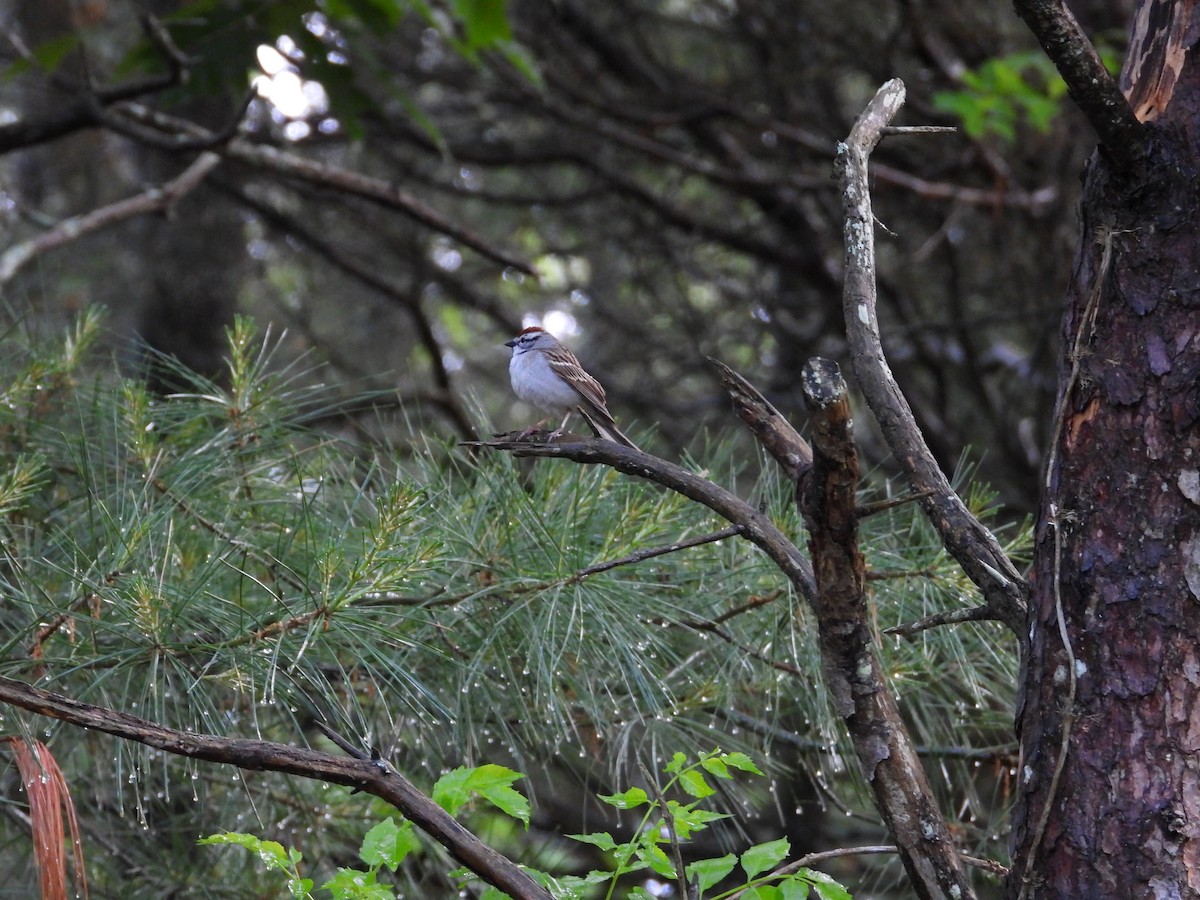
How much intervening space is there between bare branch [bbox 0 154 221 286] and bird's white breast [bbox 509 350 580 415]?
4.70 ft

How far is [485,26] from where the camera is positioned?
3.58 m

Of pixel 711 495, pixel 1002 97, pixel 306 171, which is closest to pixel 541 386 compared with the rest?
pixel 306 171

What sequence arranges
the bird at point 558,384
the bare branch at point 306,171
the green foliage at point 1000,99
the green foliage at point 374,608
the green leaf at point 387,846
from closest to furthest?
the green leaf at point 387,846 → the green foliage at point 374,608 → the bird at point 558,384 → the bare branch at point 306,171 → the green foliage at point 1000,99

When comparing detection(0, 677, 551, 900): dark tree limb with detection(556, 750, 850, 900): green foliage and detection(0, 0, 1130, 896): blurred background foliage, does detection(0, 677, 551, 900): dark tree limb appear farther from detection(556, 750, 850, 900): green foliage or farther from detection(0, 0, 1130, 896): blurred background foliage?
detection(0, 0, 1130, 896): blurred background foliage

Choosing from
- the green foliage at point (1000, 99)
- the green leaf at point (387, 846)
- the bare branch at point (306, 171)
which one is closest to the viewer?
the green leaf at point (387, 846)

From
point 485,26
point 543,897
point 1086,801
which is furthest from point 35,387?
point 1086,801

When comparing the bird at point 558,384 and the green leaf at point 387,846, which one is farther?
the bird at point 558,384

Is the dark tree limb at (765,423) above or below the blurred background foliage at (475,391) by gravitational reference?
above

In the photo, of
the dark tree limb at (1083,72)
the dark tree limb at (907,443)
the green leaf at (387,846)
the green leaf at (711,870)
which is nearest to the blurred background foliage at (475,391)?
the green leaf at (387,846)

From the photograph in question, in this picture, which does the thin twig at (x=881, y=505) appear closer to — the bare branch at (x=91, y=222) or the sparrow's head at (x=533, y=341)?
the sparrow's head at (x=533, y=341)

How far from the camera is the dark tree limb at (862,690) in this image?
159 cm

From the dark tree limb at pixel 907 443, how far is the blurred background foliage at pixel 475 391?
784mm

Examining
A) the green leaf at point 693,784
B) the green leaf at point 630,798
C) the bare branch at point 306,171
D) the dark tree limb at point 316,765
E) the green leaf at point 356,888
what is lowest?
the green leaf at point 356,888

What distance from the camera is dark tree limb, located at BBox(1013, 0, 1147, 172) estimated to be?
1.69m
